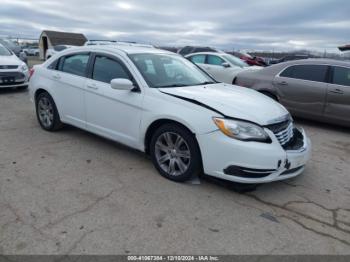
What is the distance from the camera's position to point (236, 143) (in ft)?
11.6

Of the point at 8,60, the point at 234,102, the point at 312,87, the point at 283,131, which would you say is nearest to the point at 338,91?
the point at 312,87

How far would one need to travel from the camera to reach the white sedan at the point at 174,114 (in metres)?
3.60

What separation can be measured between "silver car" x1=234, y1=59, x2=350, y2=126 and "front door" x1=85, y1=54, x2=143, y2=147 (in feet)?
14.2

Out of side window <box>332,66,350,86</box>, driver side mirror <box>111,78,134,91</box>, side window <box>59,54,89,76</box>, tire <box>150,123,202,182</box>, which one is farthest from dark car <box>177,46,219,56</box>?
tire <box>150,123,202,182</box>

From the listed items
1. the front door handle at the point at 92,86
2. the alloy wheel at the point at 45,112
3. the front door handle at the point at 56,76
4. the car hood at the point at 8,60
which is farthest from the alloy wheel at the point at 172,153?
the car hood at the point at 8,60

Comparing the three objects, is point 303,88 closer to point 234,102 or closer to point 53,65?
point 234,102

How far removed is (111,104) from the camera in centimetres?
459

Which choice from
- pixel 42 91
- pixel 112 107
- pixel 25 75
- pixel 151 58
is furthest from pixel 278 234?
pixel 25 75

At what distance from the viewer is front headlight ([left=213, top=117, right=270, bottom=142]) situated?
11.7ft

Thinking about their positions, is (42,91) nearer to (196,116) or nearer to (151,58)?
(151,58)

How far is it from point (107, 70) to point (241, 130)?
2.26m

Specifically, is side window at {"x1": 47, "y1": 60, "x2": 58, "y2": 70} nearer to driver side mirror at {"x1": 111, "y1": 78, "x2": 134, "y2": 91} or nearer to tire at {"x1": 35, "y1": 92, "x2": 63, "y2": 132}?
tire at {"x1": 35, "y1": 92, "x2": 63, "y2": 132}

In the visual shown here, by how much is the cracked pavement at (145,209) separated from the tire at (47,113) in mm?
770

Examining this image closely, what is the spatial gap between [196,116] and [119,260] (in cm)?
177
